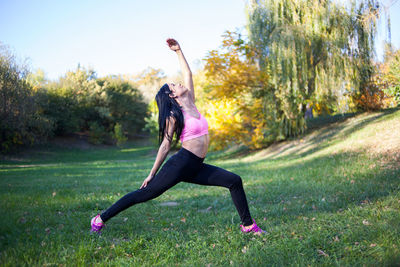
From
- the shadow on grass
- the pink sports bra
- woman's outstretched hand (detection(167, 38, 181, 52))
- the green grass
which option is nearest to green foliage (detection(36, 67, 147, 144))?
the shadow on grass

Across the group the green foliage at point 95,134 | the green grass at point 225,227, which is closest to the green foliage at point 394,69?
the green grass at point 225,227

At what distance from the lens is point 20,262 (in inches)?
101

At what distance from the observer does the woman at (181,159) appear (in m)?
3.21

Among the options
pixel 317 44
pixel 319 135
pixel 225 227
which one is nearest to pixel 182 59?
pixel 225 227

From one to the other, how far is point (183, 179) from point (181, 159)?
25 centimetres

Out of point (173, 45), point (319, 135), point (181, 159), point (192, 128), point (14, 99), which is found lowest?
point (319, 135)

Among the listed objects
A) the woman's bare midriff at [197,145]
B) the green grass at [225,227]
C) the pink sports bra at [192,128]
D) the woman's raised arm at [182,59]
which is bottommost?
the green grass at [225,227]

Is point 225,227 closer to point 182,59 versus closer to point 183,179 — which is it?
point 183,179

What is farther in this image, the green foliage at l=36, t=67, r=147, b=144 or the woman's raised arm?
the green foliage at l=36, t=67, r=147, b=144

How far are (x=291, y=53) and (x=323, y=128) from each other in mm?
5179

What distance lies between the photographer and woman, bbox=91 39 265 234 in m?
3.21

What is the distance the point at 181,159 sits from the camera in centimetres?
321

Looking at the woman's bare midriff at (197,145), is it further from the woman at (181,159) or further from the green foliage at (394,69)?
the green foliage at (394,69)

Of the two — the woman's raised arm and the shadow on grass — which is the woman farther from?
the shadow on grass
